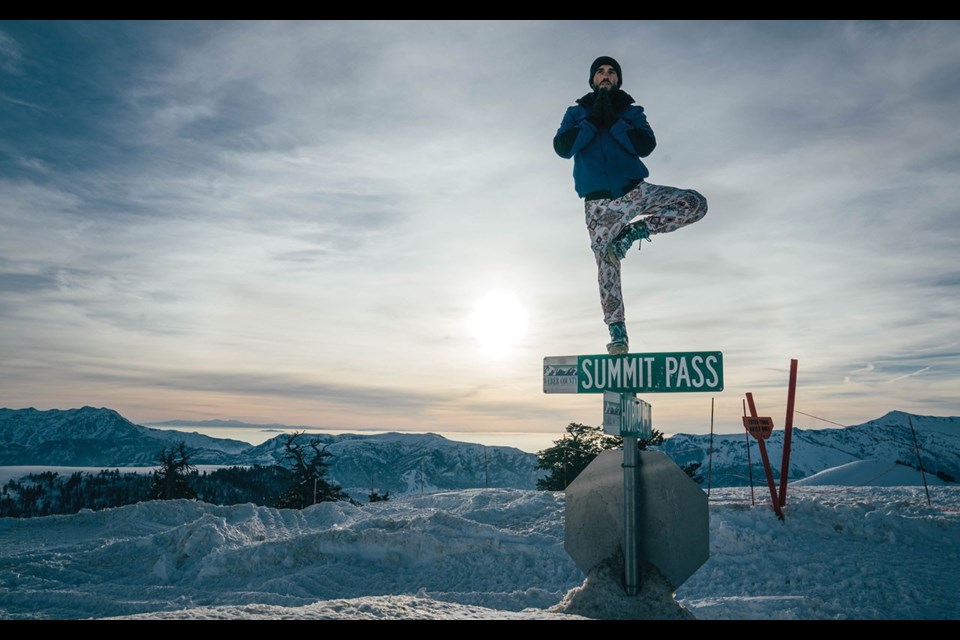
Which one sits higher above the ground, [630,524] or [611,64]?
[611,64]

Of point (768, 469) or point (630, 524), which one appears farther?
point (768, 469)

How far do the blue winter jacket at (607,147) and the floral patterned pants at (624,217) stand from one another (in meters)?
0.13

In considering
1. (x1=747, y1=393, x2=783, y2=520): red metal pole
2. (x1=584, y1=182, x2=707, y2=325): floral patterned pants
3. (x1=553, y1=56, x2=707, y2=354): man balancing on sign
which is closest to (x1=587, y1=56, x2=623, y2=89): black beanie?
(x1=553, y1=56, x2=707, y2=354): man balancing on sign

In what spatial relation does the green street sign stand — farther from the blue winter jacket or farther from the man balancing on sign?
the blue winter jacket

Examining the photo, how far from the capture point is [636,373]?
566 cm

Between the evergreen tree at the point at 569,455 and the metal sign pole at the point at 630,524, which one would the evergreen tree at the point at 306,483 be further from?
the metal sign pole at the point at 630,524

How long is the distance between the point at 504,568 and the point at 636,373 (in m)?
6.01

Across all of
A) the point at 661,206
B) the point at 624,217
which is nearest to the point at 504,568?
the point at 624,217

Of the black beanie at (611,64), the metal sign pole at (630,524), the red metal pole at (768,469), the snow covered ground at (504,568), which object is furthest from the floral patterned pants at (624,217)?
the red metal pole at (768,469)

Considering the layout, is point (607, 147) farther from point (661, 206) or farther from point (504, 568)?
point (504, 568)

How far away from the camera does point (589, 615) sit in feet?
18.1

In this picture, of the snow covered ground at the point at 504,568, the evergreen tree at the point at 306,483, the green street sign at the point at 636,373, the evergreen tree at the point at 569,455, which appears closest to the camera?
the green street sign at the point at 636,373

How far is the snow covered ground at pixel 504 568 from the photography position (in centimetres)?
704

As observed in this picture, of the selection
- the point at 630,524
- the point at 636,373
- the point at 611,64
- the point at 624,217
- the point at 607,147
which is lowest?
the point at 630,524
